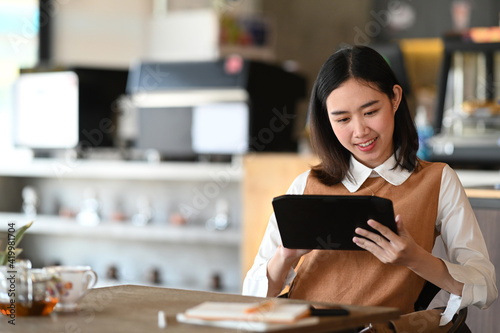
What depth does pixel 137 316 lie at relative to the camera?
4.37 feet

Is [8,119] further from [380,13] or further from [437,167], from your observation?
[437,167]

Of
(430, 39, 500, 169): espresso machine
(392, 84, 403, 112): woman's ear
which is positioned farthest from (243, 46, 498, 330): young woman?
(430, 39, 500, 169): espresso machine

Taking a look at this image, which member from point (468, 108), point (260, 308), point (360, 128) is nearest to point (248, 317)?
point (260, 308)

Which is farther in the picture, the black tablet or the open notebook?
the black tablet

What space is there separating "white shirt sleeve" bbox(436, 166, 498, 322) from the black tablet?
211mm

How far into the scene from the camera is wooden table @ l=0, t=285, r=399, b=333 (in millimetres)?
1227

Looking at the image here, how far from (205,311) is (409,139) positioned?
76 centimetres

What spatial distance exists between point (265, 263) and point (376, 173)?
0.32 meters

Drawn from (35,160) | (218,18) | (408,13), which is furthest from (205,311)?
(408,13)

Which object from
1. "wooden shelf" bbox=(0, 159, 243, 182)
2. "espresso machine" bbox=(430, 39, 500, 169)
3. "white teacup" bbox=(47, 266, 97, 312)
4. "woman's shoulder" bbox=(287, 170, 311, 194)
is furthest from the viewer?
"wooden shelf" bbox=(0, 159, 243, 182)

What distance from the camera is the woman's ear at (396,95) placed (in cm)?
176

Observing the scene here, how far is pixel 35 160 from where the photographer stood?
16.2ft

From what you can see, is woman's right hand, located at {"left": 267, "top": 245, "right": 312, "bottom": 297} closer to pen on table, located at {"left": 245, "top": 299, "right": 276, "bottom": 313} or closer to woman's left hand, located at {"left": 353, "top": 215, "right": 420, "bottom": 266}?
woman's left hand, located at {"left": 353, "top": 215, "right": 420, "bottom": 266}

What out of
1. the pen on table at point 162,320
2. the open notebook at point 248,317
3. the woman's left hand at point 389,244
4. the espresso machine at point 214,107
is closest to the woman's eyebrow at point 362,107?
the woman's left hand at point 389,244
